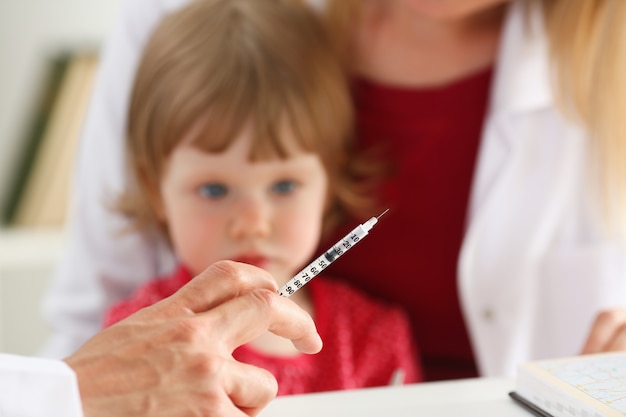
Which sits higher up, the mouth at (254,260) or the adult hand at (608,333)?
the adult hand at (608,333)

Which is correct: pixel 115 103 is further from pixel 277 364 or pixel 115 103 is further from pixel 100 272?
pixel 277 364

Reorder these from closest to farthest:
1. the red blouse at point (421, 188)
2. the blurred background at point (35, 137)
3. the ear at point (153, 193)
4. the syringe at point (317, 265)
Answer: the syringe at point (317, 265), the ear at point (153, 193), the red blouse at point (421, 188), the blurred background at point (35, 137)

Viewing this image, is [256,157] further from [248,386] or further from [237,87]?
[248,386]

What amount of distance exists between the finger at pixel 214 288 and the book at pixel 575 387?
0.85 feet

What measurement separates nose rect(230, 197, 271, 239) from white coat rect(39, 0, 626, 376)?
0.30 m

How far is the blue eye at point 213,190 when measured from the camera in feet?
3.34

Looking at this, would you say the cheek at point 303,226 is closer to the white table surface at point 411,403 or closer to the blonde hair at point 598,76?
the white table surface at point 411,403

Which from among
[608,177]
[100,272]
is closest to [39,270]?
[100,272]

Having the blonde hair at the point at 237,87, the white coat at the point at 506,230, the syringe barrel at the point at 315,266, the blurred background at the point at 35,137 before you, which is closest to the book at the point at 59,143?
the blurred background at the point at 35,137

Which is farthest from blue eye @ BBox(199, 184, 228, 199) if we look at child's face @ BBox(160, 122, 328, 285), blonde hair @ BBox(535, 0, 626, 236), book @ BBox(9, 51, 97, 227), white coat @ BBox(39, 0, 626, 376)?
book @ BBox(9, 51, 97, 227)

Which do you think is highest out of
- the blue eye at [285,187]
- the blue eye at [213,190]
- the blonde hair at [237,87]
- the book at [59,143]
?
the blonde hair at [237,87]

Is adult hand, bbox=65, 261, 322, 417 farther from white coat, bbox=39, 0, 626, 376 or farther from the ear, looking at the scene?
white coat, bbox=39, 0, 626, 376

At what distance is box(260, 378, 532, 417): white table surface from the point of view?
73 cm

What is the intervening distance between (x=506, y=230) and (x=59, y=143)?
4.26ft
